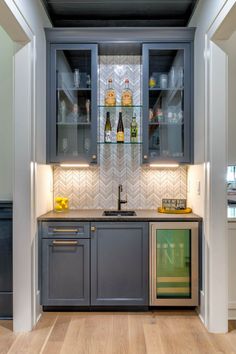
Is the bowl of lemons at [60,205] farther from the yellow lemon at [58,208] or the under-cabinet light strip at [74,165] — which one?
the under-cabinet light strip at [74,165]

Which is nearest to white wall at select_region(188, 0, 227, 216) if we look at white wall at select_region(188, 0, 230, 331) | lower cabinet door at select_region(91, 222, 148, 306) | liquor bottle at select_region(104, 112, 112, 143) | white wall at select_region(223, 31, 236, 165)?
white wall at select_region(188, 0, 230, 331)

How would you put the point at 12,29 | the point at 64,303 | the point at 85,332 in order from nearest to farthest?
the point at 12,29, the point at 85,332, the point at 64,303

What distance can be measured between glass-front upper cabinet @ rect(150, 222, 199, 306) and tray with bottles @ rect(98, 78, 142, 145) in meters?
1.07

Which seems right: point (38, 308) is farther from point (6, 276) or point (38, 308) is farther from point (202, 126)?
point (202, 126)

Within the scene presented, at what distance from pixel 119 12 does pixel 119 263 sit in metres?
2.57

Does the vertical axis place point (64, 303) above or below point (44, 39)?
below

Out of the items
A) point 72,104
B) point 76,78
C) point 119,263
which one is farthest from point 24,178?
point 76,78

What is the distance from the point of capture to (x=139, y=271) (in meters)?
3.04

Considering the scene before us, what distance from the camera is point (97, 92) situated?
3.40 meters

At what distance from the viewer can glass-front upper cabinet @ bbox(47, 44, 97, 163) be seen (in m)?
3.30

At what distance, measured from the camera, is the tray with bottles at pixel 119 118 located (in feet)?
11.6

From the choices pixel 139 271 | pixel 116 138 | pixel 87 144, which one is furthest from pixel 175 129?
pixel 139 271

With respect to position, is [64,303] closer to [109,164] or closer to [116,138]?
[109,164]

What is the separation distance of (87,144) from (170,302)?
177 cm
